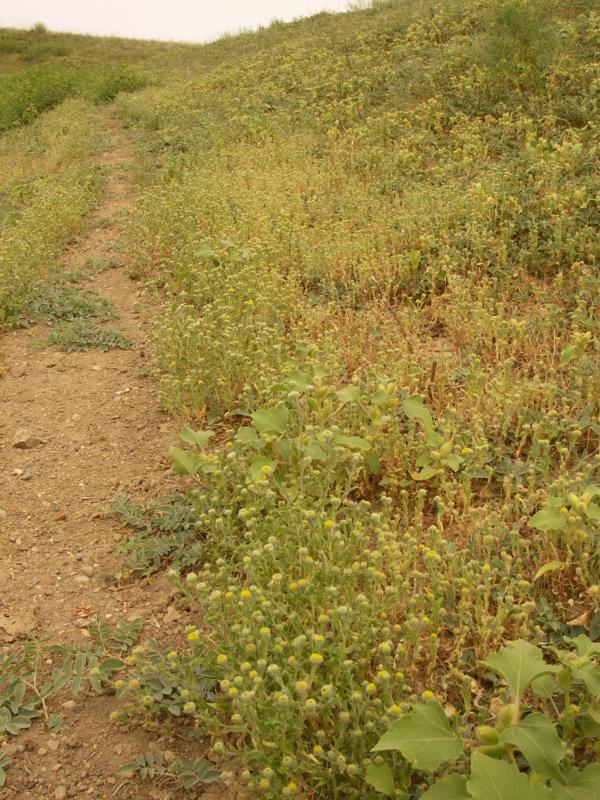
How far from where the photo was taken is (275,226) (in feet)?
22.1

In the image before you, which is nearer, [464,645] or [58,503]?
[464,645]

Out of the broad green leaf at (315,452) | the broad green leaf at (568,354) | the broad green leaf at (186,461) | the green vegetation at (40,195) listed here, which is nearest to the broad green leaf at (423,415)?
the broad green leaf at (315,452)

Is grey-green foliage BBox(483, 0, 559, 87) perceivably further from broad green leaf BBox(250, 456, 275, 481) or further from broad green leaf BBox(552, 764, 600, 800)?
broad green leaf BBox(552, 764, 600, 800)

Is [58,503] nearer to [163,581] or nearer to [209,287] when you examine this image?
[163,581]

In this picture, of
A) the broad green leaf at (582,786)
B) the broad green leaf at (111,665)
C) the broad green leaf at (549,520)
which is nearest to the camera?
the broad green leaf at (582,786)

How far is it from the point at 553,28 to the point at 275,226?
530 centimetres

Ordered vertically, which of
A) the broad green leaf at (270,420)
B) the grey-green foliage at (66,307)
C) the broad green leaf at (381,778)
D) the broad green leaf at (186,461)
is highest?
the grey-green foliage at (66,307)

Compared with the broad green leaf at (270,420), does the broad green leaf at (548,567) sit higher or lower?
lower

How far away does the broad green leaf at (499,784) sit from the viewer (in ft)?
5.66

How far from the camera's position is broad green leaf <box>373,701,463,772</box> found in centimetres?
192

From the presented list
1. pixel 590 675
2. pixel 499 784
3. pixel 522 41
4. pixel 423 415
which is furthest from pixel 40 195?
pixel 499 784

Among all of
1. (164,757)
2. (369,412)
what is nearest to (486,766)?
(164,757)

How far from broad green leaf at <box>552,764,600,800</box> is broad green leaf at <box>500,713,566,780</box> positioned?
0.04 metres

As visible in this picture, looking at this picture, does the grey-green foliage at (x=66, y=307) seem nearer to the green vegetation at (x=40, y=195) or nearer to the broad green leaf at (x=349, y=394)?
the green vegetation at (x=40, y=195)
